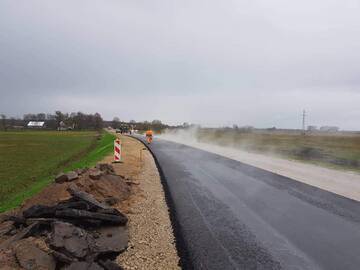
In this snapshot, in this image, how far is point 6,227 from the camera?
6.56m

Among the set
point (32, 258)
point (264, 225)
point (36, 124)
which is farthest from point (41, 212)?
point (36, 124)

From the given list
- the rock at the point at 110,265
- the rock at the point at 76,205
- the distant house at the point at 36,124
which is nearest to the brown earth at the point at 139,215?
the rock at the point at 110,265

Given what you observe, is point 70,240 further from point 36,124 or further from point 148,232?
point 36,124

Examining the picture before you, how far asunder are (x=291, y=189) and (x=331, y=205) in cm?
217

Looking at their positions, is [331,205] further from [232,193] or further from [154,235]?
[154,235]

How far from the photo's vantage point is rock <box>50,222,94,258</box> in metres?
4.92

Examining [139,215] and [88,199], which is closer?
[88,199]

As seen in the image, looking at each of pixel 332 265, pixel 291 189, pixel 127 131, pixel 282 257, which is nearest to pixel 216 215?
pixel 282 257

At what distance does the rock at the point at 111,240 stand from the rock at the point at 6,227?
169cm

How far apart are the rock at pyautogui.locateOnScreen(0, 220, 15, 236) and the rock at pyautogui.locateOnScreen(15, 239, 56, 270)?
4.51 feet

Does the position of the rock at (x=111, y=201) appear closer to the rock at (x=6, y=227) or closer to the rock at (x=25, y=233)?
the rock at (x=6, y=227)

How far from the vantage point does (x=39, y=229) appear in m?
5.96

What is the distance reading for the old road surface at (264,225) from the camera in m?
5.12

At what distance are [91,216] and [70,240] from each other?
999 mm
